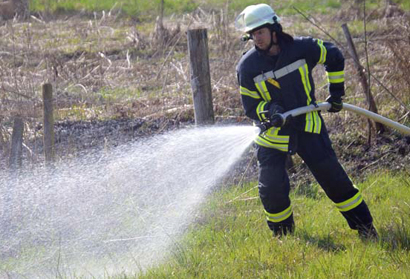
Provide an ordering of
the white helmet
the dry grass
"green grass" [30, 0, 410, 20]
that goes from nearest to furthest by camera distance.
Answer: the white helmet → the dry grass → "green grass" [30, 0, 410, 20]

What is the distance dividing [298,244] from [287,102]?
1.01m

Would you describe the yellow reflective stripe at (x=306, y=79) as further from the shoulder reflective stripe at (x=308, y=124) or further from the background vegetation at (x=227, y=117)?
the background vegetation at (x=227, y=117)

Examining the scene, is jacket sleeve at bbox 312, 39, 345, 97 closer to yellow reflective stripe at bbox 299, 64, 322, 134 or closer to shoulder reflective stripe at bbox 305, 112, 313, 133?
yellow reflective stripe at bbox 299, 64, 322, 134

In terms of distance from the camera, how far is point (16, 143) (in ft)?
19.9

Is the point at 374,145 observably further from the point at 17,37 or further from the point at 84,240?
the point at 17,37

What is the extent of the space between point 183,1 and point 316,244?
512 inches

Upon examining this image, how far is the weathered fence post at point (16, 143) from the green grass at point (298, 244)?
74.1 inches

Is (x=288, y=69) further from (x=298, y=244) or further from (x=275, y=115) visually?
(x=298, y=244)

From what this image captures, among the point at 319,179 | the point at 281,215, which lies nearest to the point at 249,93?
the point at 319,179

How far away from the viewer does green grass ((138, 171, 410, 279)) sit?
160 inches

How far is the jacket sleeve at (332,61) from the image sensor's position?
4.61 m

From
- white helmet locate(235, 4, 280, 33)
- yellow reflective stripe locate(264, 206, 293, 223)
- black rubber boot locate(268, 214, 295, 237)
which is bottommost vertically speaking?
black rubber boot locate(268, 214, 295, 237)

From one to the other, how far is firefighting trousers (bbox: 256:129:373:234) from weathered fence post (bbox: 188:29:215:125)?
1503 mm

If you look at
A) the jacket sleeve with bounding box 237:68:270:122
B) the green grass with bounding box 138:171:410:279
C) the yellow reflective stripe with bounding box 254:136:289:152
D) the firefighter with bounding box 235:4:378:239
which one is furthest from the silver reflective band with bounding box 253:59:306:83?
the green grass with bounding box 138:171:410:279
